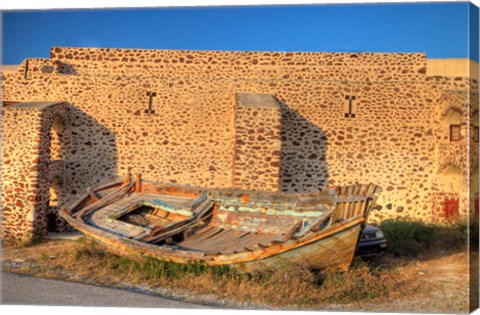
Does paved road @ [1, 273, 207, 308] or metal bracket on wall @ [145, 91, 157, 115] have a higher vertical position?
metal bracket on wall @ [145, 91, 157, 115]

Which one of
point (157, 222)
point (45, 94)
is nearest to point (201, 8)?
point (157, 222)

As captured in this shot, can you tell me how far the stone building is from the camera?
29.2ft

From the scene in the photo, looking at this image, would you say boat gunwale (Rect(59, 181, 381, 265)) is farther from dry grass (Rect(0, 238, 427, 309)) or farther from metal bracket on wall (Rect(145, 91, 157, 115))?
metal bracket on wall (Rect(145, 91, 157, 115))

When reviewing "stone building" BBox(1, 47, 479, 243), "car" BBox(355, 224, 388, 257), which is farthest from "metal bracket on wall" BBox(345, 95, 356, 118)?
"car" BBox(355, 224, 388, 257)

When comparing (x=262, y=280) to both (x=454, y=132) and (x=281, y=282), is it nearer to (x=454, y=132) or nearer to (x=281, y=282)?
(x=281, y=282)

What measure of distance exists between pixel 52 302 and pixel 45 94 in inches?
220

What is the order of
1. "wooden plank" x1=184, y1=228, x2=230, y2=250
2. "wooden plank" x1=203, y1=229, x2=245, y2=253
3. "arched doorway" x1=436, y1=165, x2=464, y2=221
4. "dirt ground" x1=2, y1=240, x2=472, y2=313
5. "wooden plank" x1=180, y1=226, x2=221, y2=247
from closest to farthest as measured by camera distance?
"dirt ground" x1=2, y1=240, x2=472, y2=313
"wooden plank" x1=203, y1=229, x2=245, y2=253
"wooden plank" x1=184, y1=228, x2=230, y2=250
"wooden plank" x1=180, y1=226, x2=221, y2=247
"arched doorway" x1=436, y1=165, x2=464, y2=221

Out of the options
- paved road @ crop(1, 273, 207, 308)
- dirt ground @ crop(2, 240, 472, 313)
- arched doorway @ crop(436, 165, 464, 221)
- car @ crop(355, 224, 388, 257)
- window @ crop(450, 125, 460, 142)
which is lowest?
paved road @ crop(1, 273, 207, 308)

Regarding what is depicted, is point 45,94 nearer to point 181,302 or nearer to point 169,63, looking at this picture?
point 169,63

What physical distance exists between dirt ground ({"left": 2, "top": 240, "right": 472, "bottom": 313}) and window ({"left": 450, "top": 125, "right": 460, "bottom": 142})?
246cm

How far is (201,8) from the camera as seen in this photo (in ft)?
19.7

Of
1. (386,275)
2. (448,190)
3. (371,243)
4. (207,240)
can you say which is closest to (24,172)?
(207,240)

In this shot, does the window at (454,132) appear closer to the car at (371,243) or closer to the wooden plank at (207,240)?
the car at (371,243)

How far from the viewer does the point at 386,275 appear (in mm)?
6203
